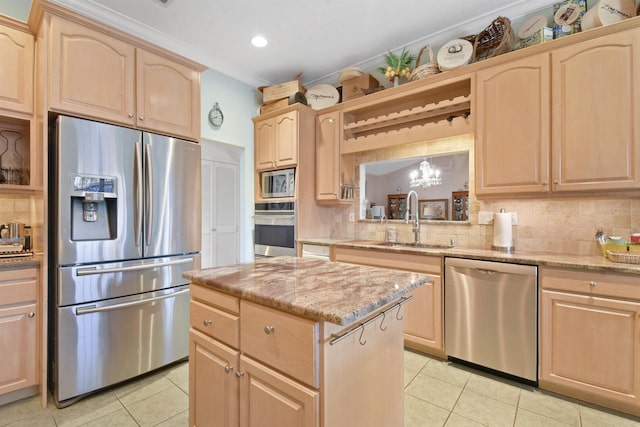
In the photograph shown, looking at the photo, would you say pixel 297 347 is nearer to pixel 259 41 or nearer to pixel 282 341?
pixel 282 341

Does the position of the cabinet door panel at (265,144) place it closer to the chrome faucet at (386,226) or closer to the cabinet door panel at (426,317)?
the chrome faucet at (386,226)

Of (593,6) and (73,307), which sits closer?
(73,307)

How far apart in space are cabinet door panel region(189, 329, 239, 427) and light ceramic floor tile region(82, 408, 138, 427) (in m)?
0.61

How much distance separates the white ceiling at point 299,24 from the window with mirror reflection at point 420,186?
3.93 ft

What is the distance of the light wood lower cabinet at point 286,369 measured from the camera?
100cm

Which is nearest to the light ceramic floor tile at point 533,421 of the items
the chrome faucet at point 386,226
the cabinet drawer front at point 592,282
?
the cabinet drawer front at point 592,282

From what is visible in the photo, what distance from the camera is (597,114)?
203cm

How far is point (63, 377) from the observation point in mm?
1879

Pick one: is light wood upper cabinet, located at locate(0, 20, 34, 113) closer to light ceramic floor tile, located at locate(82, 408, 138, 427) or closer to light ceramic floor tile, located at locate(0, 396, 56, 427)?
light ceramic floor tile, located at locate(0, 396, 56, 427)

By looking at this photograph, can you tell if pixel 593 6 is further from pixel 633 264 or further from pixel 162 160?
pixel 162 160

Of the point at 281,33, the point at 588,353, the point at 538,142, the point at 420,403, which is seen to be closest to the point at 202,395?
the point at 420,403

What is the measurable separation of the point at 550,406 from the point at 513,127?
1953 millimetres

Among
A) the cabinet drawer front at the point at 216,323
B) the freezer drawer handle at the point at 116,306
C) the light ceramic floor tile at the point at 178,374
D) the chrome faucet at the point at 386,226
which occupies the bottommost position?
the light ceramic floor tile at the point at 178,374

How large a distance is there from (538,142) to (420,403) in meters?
2.05
